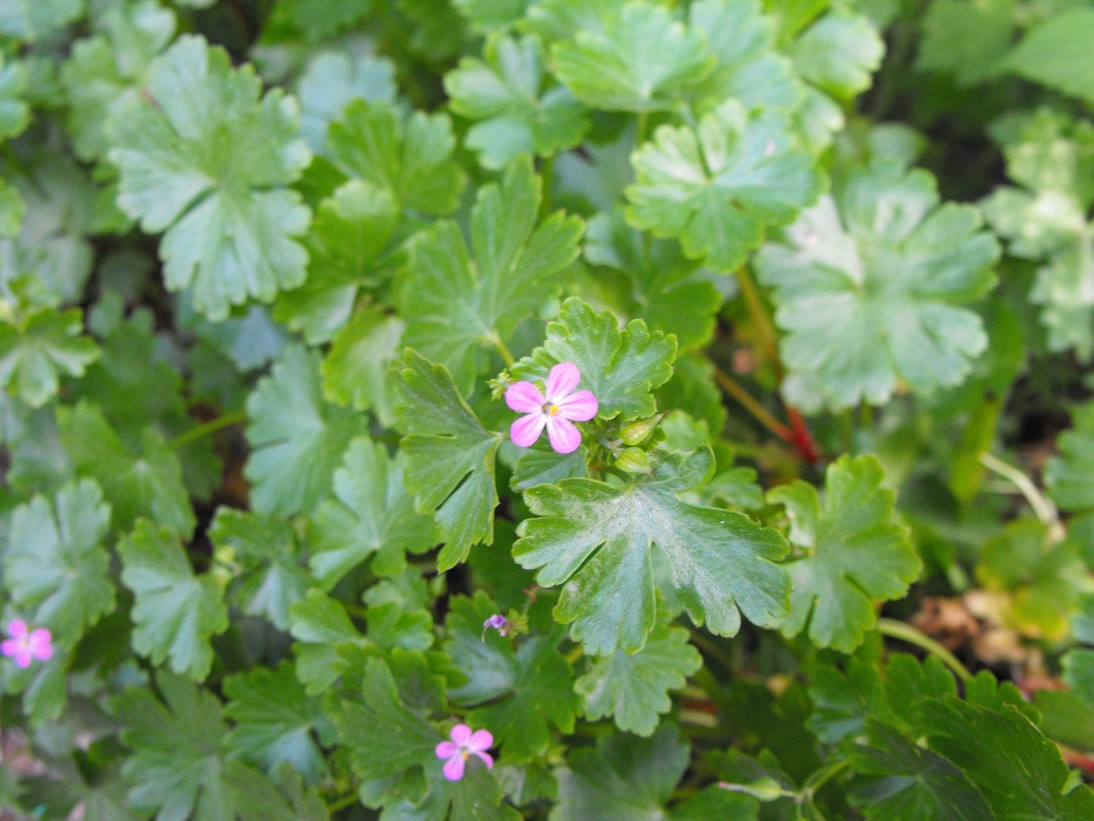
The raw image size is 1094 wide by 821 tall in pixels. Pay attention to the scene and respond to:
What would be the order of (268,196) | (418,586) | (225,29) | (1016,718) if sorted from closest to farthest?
1. (1016,718)
2. (418,586)
3. (268,196)
4. (225,29)

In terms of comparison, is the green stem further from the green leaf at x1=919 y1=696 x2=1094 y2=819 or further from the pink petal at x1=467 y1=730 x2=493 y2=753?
the green leaf at x1=919 y1=696 x2=1094 y2=819

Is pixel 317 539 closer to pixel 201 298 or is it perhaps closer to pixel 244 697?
pixel 244 697

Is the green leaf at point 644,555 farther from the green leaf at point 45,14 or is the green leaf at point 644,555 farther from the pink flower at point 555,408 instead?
the green leaf at point 45,14

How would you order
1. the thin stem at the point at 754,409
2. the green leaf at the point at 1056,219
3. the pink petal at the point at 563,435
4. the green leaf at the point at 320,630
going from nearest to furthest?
the pink petal at the point at 563,435
the green leaf at the point at 320,630
the green leaf at the point at 1056,219
the thin stem at the point at 754,409

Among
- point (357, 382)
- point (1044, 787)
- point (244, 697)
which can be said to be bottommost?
point (1044, 787)

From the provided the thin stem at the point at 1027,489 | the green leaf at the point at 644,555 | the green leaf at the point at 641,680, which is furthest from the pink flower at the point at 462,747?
the thin stem at the point at 1027,489

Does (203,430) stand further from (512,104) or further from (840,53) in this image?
(840,53)

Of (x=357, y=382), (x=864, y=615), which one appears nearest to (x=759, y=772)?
(x=864, y=615)

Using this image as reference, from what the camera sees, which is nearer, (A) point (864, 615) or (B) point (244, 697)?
(A) point (864, 615)
